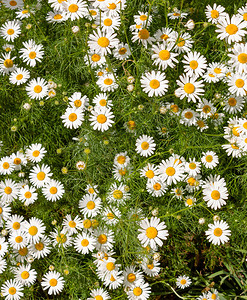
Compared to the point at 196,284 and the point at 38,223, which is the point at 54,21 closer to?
the point at 38,223

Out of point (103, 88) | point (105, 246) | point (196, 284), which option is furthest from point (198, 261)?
point (103, 88)

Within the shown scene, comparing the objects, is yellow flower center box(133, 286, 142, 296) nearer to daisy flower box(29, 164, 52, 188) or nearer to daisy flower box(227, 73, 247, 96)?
daisy flower box(29, 164, 52, 188)

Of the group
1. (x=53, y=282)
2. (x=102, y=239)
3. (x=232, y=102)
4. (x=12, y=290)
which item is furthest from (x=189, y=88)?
(x=12, y=290)

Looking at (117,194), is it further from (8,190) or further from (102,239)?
(8,190)

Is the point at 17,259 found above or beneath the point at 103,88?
beneath

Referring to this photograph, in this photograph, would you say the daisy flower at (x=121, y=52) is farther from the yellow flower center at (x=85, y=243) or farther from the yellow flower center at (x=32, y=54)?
the yellow flower center at (x=85, y=243)

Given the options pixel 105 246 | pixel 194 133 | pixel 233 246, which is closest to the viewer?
pixel 105 246

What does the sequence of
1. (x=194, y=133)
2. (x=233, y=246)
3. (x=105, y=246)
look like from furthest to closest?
(x=233, y=246)
(x=194, y=133)
(x=105, y=246)
